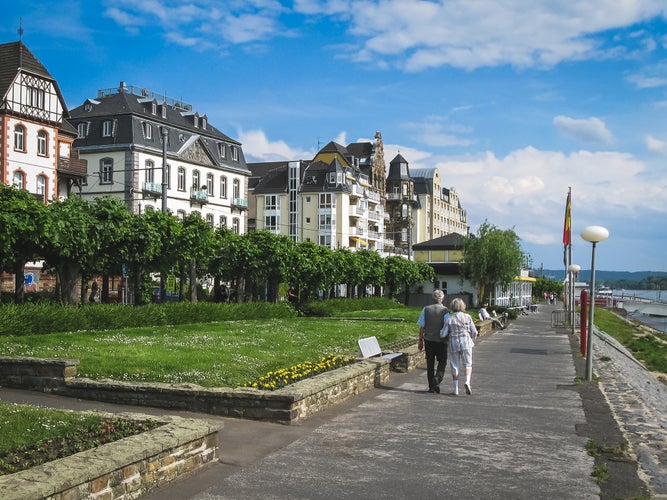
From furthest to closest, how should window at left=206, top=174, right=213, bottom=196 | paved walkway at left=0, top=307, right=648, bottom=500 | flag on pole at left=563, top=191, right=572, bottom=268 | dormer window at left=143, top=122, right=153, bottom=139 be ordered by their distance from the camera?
window at left=206, top=174, right=213, bottom=196 < dormer window at left=143, top=122, right=153, bottom=139 < flag on pole at left=563, top=191, right=572, bottom=268 < paved walkway at left=0, top=307, right=648, bottom=500

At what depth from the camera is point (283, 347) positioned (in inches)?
738

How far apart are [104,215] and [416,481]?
71.5 feet

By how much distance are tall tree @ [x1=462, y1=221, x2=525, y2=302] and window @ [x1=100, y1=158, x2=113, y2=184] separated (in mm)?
30940

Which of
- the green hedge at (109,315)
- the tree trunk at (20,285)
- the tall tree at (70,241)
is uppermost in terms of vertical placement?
the tall tree at (70,241)

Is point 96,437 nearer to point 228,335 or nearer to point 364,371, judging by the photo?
point 364,371

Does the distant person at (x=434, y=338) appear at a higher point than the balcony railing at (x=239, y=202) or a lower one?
lower

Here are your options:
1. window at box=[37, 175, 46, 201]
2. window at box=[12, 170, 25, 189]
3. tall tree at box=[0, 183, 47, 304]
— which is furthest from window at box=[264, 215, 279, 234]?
tall tree at box=[0, 183, 47, 304]

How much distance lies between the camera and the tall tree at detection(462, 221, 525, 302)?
62.4 m

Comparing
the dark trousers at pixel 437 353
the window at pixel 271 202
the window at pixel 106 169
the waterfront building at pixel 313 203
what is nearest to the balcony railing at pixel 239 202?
the window at pixel 106 169

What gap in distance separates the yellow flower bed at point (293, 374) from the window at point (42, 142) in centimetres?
4334

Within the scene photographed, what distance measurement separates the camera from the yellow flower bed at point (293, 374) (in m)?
11.9

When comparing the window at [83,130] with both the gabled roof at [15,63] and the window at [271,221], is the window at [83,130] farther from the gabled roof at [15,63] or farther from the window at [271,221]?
the window at [271,221]

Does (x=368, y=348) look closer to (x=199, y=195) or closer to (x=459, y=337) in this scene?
(x=459, y=337)

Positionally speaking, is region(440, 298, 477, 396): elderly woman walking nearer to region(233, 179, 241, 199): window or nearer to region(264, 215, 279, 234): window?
region(233, 179, 241, 199): window
